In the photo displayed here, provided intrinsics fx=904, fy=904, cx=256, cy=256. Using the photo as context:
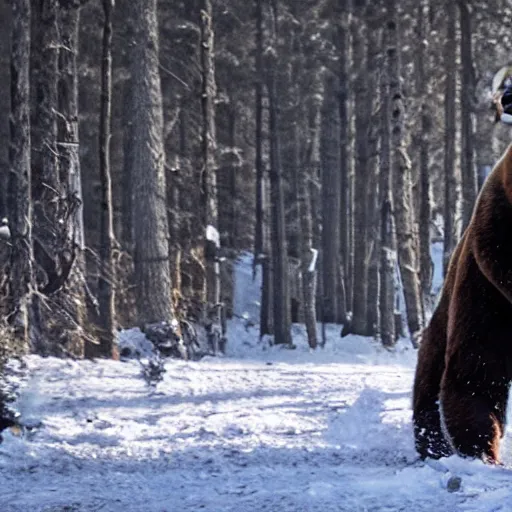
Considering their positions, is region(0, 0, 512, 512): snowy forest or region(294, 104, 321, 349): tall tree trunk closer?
region(0, 0, 512, 512): snowy forest

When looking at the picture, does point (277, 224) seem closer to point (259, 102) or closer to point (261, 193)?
point (261, 193)

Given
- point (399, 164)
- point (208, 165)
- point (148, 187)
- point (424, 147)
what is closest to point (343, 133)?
point (424, 147)

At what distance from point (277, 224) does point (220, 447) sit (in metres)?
17.6

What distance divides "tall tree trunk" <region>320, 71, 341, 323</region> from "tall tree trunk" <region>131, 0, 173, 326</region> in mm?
12882

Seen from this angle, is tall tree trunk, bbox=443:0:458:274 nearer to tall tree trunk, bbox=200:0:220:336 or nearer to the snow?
tall tree trunk, bbox=200:0:220:336

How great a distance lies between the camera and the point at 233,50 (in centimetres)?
2695

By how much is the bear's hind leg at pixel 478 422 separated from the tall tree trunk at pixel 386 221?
1433 cm

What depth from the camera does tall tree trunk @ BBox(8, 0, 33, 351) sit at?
12.2 m

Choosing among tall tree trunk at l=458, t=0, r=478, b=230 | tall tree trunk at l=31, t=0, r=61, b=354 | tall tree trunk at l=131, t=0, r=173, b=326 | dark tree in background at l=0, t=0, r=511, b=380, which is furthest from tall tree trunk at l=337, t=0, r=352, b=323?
tall tree trunk at l=31, t=0, r=61, b=354

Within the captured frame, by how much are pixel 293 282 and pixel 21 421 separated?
86.7ft

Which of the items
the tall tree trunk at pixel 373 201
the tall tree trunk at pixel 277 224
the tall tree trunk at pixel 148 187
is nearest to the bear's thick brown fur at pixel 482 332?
the tall tree trunk at pixel 148 187

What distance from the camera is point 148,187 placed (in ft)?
49.5

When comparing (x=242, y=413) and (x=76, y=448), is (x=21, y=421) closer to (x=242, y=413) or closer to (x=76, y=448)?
(x=76, y=448)

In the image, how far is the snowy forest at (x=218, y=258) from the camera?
598 centimetres
